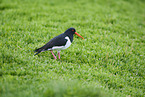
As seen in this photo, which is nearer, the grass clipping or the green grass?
the grass clipping

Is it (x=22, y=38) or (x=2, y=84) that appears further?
(x=22, y=38)

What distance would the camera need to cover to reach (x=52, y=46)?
5.68 meters

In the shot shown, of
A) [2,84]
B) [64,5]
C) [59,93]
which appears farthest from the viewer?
A: [64,5]

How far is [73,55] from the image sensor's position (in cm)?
643

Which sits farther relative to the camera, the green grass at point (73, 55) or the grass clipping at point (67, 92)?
the green grass at point (73, 55)

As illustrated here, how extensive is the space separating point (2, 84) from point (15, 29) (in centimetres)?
428

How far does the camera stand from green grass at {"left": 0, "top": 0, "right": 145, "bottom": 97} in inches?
168

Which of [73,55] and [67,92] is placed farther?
[73,55]

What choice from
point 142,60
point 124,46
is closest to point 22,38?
point 124,46

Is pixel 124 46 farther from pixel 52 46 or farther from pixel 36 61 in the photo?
pixel 36 61

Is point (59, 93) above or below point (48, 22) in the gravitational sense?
below

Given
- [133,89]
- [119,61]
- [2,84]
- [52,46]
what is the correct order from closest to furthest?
[2,84] < [133,89] < [52,46] < [119,61]

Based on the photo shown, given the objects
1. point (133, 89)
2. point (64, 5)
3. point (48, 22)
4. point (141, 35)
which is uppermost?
point (64, 5)

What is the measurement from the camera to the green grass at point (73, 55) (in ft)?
14.0
